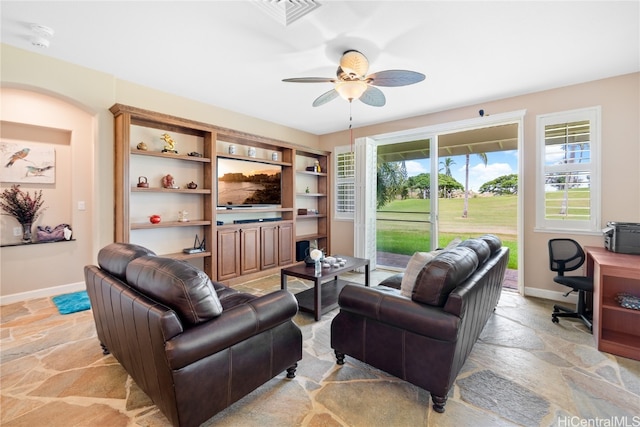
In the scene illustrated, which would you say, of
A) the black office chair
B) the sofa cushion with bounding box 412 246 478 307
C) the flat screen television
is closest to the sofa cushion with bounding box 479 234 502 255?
the black office chair

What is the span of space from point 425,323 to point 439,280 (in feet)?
0.86

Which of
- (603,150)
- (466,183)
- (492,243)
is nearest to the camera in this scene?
(492,243)

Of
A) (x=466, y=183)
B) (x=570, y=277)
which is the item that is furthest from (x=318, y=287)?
(x=466, y=183)

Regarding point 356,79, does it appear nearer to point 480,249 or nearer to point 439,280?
point 480,249

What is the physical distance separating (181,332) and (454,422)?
5.12 feet

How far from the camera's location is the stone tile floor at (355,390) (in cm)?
160

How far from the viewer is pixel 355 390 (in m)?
1.84

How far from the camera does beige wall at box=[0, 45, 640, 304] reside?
288 centimetres

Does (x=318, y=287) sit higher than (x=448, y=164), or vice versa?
(x=448, y=164)

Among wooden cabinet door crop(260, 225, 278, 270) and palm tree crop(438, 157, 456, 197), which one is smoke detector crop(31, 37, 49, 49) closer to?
wooden cabinet door crop(260, 225, 278, 270)

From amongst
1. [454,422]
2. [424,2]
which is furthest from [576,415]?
[424,2]

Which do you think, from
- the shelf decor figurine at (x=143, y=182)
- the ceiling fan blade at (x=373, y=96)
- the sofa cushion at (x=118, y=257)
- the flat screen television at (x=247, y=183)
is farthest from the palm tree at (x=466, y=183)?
the sofa cushion at (x=118, y=257)

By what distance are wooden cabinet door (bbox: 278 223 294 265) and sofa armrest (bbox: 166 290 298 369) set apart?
3.07 metres

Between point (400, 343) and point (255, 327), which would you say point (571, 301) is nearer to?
point (400, 343)
